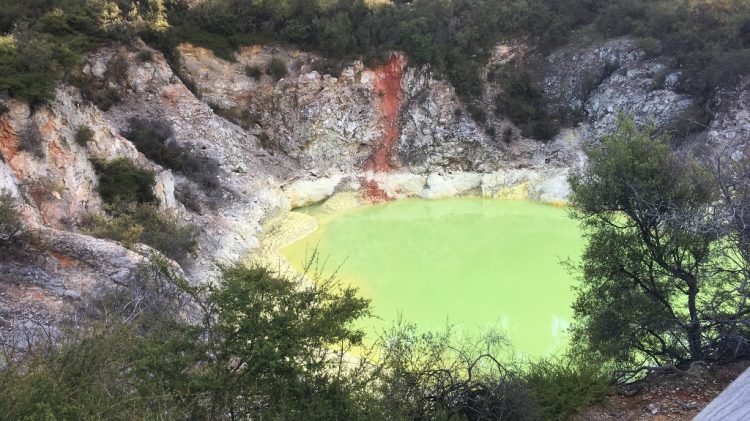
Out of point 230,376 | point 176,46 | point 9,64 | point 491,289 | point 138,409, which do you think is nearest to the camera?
point 138,409

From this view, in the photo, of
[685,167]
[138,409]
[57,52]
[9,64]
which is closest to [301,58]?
[57,52]

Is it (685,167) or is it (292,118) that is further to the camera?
(292,118)

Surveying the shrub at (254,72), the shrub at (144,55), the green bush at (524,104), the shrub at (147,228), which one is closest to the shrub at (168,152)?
the shrub at (144,55)

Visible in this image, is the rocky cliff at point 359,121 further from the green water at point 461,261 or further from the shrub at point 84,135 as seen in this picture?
the green water at point 461,261

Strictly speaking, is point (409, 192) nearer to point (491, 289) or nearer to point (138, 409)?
point (491, 289)

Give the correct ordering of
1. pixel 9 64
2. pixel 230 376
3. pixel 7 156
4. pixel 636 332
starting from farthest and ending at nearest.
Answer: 1. pixel 9 64
2. pixel 7 156
3. pixel 636 332
4. pixel 230 376

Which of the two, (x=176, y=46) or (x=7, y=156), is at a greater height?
(x=176, y=46)
